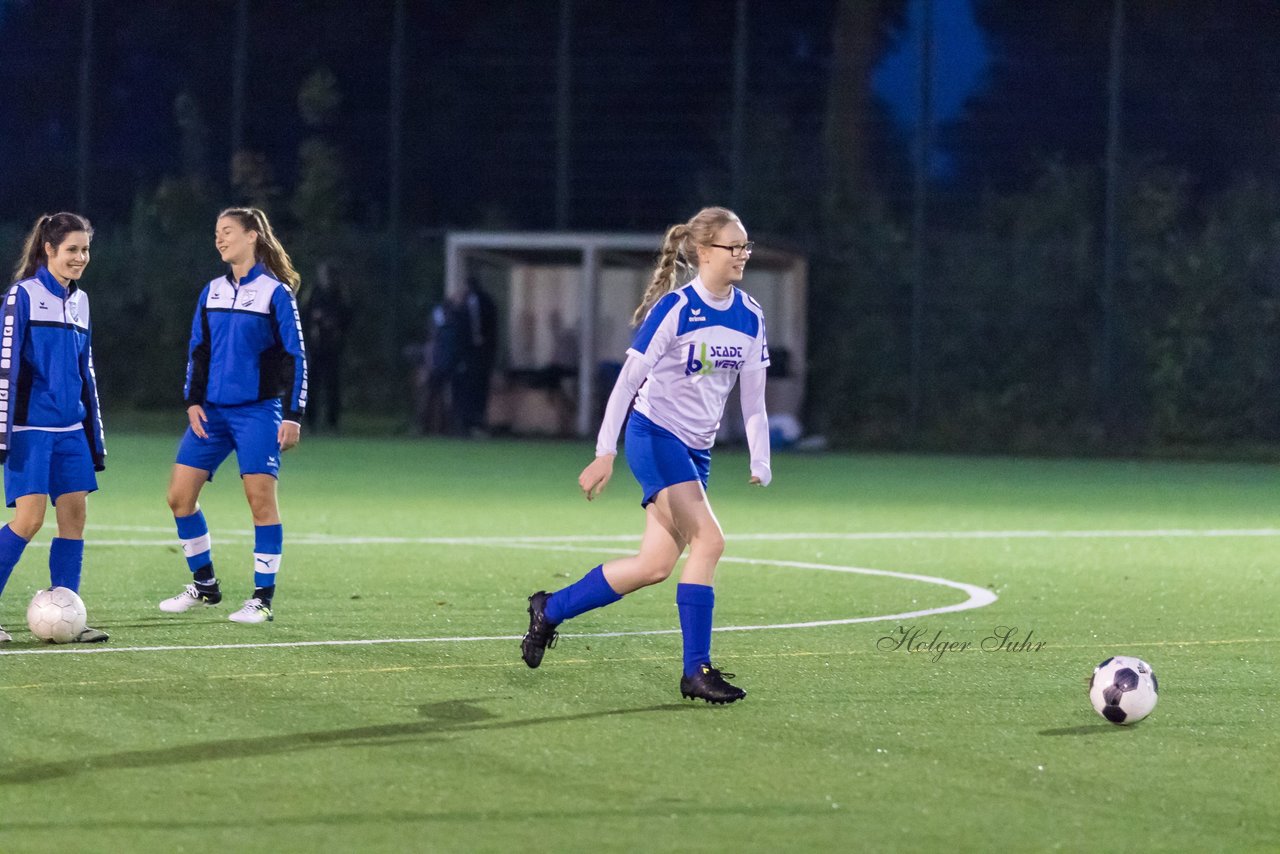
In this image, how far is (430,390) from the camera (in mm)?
28188

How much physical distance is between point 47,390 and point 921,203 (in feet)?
67.0

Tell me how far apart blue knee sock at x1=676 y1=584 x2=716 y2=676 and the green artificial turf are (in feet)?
0.62

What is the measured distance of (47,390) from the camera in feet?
29.4

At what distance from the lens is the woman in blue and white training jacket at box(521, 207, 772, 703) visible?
7816mm

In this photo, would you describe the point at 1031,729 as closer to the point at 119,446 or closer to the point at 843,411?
the point at 119,446

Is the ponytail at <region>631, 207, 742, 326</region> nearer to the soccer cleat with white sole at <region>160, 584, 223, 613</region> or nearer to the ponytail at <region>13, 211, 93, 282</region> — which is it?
the ponytail at <region>13, 211, 93, 282</region>

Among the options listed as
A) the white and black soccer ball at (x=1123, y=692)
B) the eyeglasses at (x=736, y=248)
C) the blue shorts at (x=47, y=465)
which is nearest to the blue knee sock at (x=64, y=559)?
the blue shorts at (x=47, y=465)

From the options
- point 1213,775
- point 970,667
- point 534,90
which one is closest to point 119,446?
point 534,90

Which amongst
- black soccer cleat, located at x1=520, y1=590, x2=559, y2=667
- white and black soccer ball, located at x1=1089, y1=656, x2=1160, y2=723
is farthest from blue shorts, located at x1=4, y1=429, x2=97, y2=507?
white and black soccer ball, located at x1=1089, y1=656, x2=1160, y2=723

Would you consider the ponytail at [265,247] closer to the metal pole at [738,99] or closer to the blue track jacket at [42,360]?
the blue track jacket at [42,360]

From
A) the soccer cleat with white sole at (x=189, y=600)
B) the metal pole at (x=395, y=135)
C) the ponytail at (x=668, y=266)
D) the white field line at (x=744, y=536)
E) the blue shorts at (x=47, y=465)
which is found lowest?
the white field line at (x=744, y=536)

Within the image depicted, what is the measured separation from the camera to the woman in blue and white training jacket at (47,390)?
891 centimetres

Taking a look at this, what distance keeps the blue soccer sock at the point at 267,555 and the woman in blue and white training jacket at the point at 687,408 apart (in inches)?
89.5

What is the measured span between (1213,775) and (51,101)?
28.8 metres
